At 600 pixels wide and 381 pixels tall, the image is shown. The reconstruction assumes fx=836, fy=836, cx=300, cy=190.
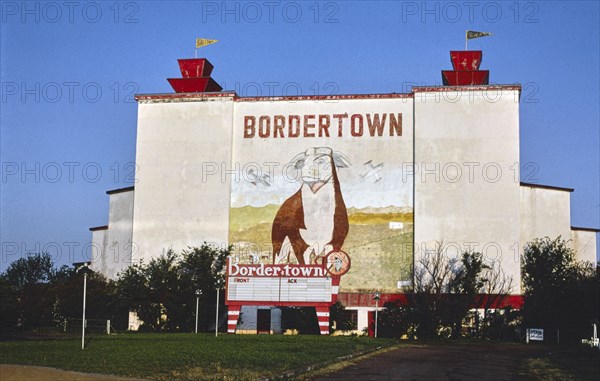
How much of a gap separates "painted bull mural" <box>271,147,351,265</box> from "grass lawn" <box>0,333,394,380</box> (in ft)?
79.1

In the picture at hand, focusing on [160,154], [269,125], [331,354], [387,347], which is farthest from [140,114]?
[331,354]

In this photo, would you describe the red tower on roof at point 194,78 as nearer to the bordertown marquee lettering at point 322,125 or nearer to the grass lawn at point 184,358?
the bordertown marquee lettering at point 322,125

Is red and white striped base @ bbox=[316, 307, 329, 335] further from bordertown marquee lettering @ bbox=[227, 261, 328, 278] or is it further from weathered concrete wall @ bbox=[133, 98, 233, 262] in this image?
weathered concrete wall @ bbox=[133, 98, 233, 262]

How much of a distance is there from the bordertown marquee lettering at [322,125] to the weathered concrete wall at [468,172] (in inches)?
87.1

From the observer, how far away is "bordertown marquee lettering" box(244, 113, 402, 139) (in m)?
60.0

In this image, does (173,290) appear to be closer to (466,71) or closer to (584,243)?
(466,71)

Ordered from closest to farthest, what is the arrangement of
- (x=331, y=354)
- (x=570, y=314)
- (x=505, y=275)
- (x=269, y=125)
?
(x=331, y=354), (x=570, y=314), (x=505, y=275), (x=269, y=125)

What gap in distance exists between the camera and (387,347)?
3653cm

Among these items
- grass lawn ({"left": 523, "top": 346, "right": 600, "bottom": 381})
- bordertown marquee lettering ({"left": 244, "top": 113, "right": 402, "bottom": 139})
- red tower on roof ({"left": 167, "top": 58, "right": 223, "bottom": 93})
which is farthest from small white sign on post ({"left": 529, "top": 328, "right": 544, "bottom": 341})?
red tower on roof ({"left": 167, "top": 58, "right": 223, "bottom": 93})

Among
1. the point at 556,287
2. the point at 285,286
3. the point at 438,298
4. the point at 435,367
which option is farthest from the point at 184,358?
the point at 556,287

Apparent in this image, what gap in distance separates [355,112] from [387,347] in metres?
27.0

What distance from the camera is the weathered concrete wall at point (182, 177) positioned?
201 ft

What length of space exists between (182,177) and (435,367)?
38.6m

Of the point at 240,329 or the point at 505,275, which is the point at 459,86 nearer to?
the point at 505,275
